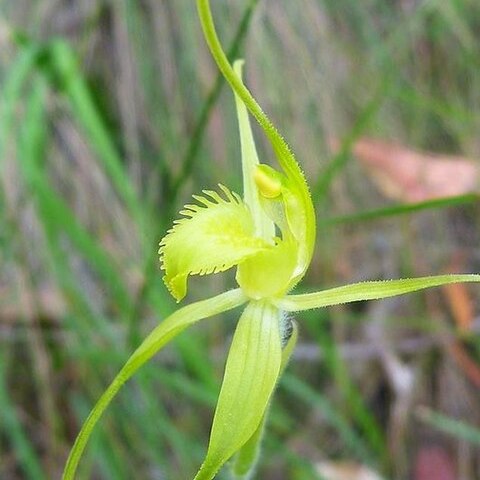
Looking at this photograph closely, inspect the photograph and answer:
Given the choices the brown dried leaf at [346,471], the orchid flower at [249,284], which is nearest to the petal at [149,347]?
the orchid flower at [249,284]

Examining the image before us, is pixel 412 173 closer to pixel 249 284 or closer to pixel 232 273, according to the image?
pixel 232 273

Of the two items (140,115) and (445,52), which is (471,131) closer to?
(445,52)

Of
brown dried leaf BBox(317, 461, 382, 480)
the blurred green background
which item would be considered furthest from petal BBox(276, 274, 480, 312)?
brown dried leaf BBox(317, 461, 382, 480)

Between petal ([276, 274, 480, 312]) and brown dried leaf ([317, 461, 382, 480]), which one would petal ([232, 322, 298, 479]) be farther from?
brown dried leaf ([317, 461, 382, 480])

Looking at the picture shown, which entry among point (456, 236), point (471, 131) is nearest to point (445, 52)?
point (471, 131)

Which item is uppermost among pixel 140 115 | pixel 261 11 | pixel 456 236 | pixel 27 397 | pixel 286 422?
pixel 261 11

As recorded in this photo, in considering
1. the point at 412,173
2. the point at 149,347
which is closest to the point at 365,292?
the point at 149,347
